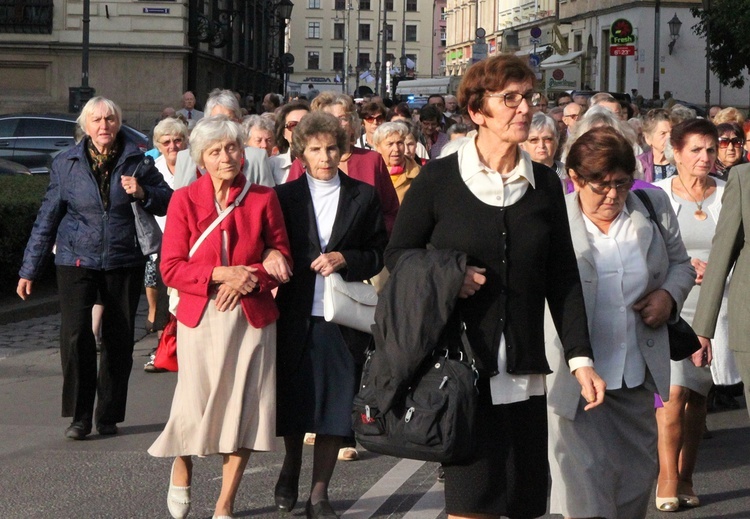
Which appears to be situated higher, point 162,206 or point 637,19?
point 637,19

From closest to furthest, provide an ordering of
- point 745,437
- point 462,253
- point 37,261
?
point 462,253, point 37,261, point 745,437

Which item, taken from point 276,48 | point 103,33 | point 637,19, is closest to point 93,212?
point 103,33

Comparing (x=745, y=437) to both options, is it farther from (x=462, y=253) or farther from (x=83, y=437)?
(x=462, y=253)

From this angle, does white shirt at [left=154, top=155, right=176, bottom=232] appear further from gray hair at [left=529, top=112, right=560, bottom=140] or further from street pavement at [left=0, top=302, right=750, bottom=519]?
gray hair at [left=529, top=112, right=560, bottom=140]

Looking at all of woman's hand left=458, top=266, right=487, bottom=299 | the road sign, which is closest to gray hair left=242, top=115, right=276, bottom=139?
woman's hand left=458, top=266, right=487, bottom=299

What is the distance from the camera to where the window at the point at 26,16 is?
39.5 m

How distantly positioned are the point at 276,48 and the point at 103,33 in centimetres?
3787

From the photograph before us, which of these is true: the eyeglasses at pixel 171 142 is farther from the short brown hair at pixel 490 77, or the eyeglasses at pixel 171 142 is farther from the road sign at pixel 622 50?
the road sign at pixel 622 50

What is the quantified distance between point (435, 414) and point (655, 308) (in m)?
1.23

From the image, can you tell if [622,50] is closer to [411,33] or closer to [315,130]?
[315,130]

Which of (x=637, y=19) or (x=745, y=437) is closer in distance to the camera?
(x=745, y=437)

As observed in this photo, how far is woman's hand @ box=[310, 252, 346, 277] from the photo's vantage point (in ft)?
20.6

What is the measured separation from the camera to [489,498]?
14.8ft

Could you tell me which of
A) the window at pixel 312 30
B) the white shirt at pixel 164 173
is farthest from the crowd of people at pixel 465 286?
the window at pixel 312 30
